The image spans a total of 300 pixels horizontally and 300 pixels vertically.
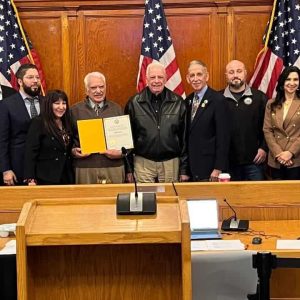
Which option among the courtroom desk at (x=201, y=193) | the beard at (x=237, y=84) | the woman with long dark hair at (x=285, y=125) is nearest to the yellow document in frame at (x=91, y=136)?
the courtroom desk at (x=201, y=193)

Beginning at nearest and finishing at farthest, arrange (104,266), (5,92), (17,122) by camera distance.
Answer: (104,266), (17,122), (5,92)

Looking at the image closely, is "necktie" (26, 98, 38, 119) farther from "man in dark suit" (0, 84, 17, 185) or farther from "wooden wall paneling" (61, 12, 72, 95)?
"wooden wall paneling" (61, 12, 72, 95)

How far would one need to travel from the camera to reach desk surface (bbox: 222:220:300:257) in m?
2.66

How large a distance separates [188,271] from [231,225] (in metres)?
1.47

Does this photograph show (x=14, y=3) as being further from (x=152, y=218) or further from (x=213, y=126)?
(x=152, y=218)

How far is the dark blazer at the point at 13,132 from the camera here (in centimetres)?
424

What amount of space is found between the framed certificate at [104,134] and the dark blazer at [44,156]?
6.2 inches

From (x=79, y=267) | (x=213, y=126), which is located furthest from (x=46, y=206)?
(x=213, y=126)

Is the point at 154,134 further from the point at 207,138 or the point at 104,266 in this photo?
the point at 104,266

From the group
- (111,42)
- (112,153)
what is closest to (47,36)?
(111,42)

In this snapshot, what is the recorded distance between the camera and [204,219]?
2.99m

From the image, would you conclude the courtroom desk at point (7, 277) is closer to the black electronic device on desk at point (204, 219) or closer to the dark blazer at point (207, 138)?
the black electronic device on desk at point (204, 219)

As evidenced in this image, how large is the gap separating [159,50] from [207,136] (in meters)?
1.22

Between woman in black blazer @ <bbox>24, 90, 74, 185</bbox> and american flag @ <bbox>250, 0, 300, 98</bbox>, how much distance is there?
1874 millimetres
